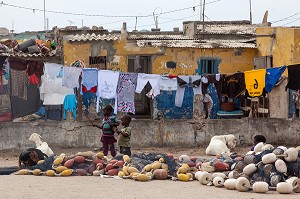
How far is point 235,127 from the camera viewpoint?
22.0m

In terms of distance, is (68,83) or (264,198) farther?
(68,83)

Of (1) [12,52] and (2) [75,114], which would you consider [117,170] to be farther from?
(1) [12,52]

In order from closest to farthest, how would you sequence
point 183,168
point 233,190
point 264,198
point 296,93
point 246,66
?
point 264,198 → point 233,190 → point 183,168 → point 296,93 → point 246,66

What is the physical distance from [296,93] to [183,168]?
30.3 feet

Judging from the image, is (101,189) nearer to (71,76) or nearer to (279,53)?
(71,76)

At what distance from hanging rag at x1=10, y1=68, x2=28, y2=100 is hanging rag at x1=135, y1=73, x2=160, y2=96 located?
10.4 feet

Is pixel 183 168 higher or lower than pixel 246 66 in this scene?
lower

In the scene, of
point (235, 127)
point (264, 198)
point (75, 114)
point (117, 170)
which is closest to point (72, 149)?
point (75, 114)

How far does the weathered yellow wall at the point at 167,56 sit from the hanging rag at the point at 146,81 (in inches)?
199

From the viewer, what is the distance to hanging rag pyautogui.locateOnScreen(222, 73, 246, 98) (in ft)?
78.1

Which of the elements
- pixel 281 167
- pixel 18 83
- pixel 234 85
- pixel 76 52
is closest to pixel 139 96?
pixel 76 52

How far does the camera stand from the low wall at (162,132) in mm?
21172

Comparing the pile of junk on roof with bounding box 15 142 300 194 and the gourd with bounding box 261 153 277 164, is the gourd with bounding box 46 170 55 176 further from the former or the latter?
the gourd with bounding box 261 153 277 164

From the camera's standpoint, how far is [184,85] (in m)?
23.7
